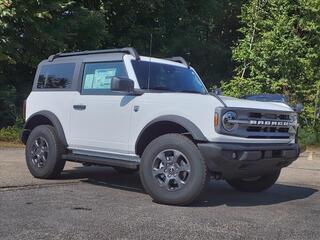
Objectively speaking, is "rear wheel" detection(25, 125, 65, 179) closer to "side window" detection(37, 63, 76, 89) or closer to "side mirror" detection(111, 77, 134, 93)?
"side window" detection(37, 63, 76, 89)

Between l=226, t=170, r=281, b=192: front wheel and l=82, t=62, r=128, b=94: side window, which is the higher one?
l=82, t=62, r=128, b=94: side window

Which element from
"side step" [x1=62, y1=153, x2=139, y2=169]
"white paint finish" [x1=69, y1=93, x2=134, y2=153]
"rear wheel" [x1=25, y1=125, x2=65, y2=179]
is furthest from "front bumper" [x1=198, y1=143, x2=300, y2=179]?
"rear wheel" [x1=25, y1=125, x2=65, y2=179]

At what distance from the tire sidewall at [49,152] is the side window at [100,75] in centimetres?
94

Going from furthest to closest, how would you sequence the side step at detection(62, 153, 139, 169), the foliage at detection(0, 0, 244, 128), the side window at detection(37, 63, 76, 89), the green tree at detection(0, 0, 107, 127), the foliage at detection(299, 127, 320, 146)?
1. the foliage at detection(299, 127, 320, 146)
2. the foliage at detection(0, 0, 244, 128)
3. the green tree at detection(0, 0, 107, 127)
4. the side window at detection(37, 63, 76, 89)
5. the side step at detection(62, 153, 139, 169)

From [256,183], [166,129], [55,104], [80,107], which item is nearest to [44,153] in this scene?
[55,104]

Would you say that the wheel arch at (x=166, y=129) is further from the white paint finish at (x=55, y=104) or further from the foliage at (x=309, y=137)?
the foliage at (x=309, y=137)

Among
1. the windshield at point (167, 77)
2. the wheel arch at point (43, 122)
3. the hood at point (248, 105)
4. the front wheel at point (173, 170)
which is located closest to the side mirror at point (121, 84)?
the windshield at point (167, 77)

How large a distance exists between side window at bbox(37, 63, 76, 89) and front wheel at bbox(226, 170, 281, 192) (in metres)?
3.09

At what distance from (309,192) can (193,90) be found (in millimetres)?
2566

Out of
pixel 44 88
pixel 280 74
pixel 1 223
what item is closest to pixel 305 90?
pixel 280 74

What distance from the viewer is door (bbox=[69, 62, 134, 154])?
8297 mm

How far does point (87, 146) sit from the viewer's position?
8.78 metres

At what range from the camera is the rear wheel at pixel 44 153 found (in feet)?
30.1

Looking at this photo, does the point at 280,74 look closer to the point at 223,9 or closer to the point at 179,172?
the point at 223,9
